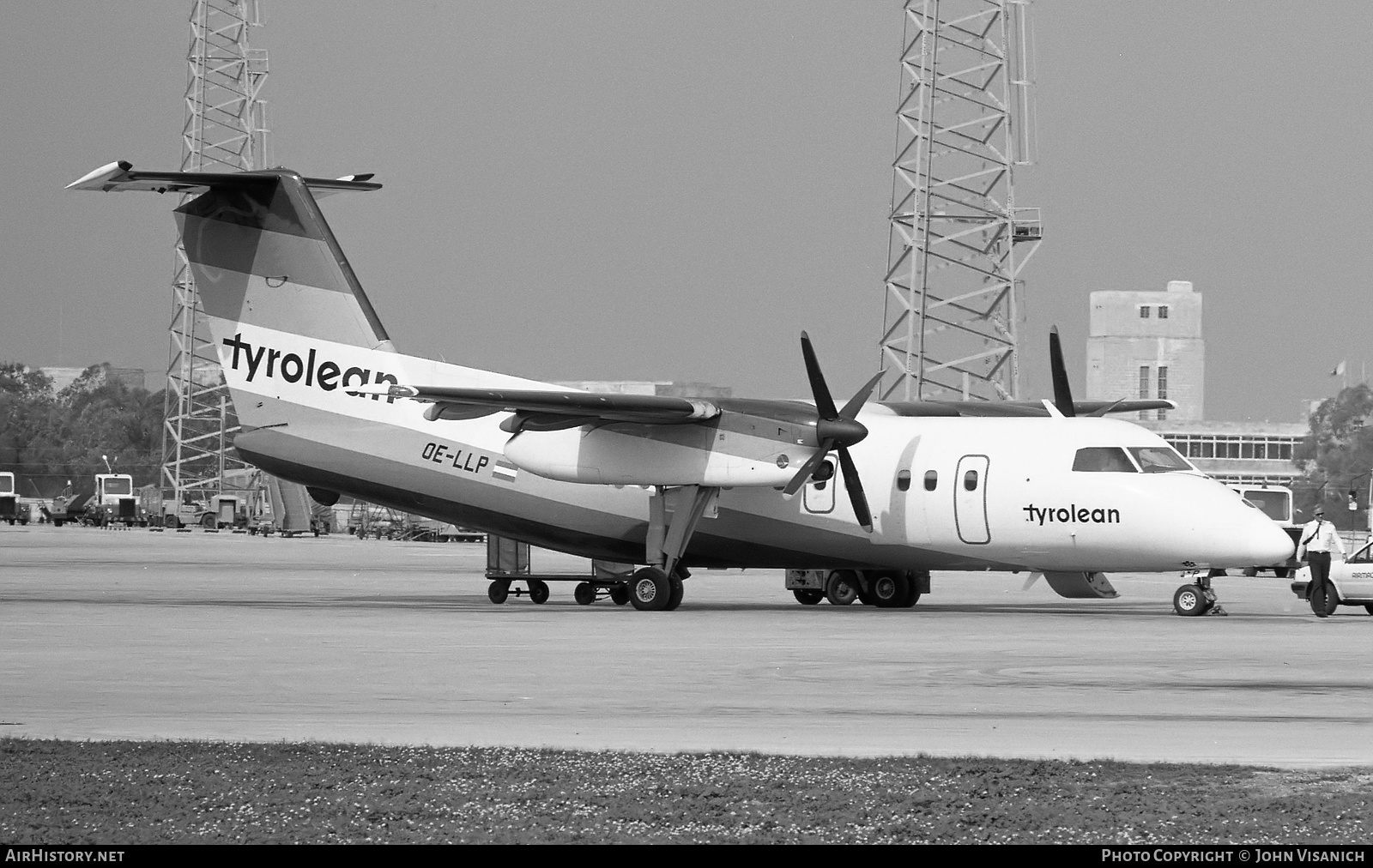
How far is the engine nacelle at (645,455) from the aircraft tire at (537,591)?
3846mm

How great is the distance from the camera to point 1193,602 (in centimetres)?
2541

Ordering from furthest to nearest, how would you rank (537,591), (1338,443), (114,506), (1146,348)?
(1146,348), (1338,443), (114,506), (537,591)

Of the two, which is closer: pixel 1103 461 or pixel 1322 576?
pixel 1103 461

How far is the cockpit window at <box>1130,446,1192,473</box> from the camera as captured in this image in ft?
84.4

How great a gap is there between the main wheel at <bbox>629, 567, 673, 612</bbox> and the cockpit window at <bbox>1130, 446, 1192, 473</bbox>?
25.0ft

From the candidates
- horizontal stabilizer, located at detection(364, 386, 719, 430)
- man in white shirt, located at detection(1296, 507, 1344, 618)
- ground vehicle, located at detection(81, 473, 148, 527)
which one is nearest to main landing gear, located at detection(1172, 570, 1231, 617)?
man in white shirt, located at detection(1296, 507, 1344, 618)

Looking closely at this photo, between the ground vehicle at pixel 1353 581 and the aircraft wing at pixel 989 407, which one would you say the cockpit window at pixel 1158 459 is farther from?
the aircraft wing at pixel 989 407

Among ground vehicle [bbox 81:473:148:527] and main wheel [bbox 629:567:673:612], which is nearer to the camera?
main wheel [bbox 629:567:673:612]

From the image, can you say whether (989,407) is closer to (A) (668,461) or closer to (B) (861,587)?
(B) (861,587)

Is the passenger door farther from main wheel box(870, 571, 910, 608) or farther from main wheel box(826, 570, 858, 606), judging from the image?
main wheel box(826, 570, 858, 606)

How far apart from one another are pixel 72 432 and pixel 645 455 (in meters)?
160

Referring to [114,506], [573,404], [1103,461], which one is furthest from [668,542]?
[114,506]

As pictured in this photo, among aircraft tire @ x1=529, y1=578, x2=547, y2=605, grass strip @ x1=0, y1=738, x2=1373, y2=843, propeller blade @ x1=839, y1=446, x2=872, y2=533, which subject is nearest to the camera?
grass strip @ x1=0, y1=738, x2=1373, y2=843
